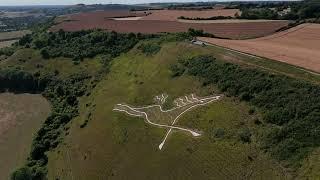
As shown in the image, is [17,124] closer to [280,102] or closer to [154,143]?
[154,143]

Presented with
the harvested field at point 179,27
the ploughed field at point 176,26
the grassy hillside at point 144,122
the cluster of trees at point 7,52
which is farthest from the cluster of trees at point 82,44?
the harvested field at point 179,27

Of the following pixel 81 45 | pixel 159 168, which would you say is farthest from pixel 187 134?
pixel 81 45

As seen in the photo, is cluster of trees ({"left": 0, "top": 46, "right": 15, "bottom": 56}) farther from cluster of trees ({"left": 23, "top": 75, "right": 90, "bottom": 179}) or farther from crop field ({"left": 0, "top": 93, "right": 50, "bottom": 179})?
cluster of trees ({"left": 23, "top": 75, "right": 90, "bottom": 179})

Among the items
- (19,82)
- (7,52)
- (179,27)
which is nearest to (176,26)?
(179,27)

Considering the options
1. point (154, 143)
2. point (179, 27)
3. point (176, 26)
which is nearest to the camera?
point (154, 143)

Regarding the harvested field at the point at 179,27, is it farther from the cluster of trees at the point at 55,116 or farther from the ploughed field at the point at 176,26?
the cluster of trees at the point at 55,116

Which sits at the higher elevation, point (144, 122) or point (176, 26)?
point (176, 26)
